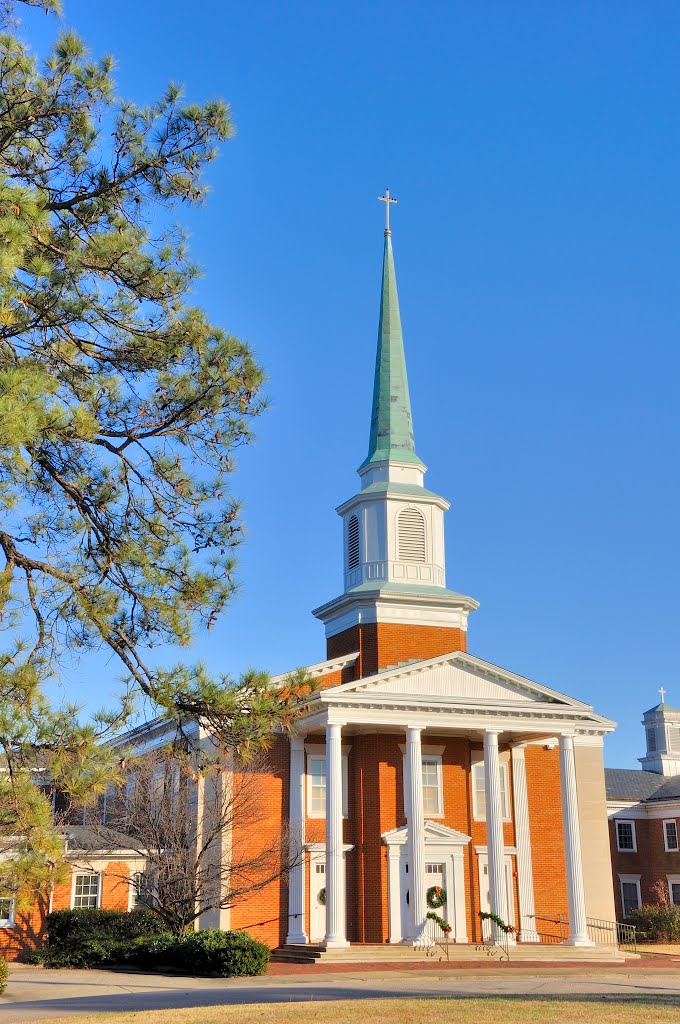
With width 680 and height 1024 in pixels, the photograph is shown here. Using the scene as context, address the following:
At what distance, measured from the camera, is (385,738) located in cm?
3506

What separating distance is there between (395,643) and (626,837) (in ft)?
75.3

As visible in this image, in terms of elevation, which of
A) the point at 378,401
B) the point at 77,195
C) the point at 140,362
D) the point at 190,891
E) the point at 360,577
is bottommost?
the point at 190,891

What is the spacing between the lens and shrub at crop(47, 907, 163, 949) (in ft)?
96.1

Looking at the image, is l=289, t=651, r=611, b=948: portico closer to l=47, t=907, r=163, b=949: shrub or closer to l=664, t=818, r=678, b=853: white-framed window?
l=47, t=907, r=163, b=949: shrub

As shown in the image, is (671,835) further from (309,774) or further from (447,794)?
(309,774)

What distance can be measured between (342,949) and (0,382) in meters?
24.0

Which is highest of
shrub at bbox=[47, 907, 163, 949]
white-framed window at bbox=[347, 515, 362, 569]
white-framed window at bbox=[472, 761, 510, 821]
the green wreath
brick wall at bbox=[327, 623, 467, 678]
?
white-framed window at bbox=[347, 515, 362, 569]

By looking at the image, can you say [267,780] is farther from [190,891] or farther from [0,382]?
[0,382]

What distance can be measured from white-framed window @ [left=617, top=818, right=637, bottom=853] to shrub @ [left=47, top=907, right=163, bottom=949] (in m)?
29.7

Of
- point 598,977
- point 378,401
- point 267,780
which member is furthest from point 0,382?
point 378,401

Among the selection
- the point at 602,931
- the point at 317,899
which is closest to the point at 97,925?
the point at 317,899

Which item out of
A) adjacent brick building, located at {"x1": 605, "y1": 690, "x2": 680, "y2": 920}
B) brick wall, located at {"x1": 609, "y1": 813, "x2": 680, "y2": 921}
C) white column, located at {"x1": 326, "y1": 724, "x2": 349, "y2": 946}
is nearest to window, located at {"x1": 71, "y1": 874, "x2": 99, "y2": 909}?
white column, located at {"x1": 326, "y1": 724, "x2": 349, "y2": 946}

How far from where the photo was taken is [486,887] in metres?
35.1

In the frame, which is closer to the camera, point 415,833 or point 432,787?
point 415,833
